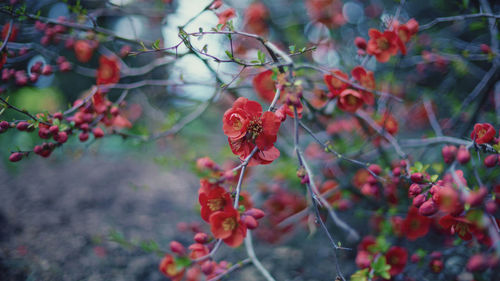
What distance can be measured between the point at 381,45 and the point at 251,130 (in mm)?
788

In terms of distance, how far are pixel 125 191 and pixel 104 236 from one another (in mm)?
1103

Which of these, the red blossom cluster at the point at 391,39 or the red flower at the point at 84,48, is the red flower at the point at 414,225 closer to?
the red blossom cluster at the point at 391,39

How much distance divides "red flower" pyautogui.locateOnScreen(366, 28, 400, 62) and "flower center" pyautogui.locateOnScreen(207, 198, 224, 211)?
928 millimetres

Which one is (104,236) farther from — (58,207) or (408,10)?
(408,10)

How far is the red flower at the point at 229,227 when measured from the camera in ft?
2.57

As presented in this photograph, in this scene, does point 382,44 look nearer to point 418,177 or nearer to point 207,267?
point 418,177

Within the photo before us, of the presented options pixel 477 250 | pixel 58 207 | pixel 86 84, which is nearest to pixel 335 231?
pixel 477 250

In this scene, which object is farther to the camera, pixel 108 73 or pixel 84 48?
pixel 84 48

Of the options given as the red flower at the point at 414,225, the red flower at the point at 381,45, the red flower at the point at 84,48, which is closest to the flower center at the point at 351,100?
the red flower at the point at 381,45

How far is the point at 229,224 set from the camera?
31.6 inches

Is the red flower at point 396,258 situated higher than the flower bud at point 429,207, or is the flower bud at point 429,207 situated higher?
the flower bud at point 429,207

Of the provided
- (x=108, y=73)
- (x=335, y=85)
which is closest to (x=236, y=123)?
(x=335, y=85)

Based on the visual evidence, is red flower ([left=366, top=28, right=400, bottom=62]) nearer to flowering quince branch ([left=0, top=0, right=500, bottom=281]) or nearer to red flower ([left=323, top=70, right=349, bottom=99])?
flowering quince branch ([left=0, top=0, right=500, bottom=281])

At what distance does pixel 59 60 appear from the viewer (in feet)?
5.41
